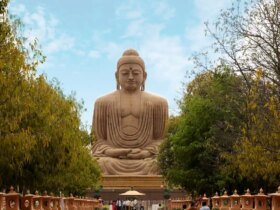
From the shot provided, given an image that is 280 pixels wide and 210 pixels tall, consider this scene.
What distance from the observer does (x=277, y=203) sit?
1333 cm

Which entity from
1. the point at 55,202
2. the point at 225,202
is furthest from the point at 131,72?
the point at 55,202

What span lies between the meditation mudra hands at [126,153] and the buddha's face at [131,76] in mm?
4317

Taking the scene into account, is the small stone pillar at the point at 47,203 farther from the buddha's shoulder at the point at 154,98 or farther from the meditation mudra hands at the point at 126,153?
the buddha's shoulder at the point at 154,98

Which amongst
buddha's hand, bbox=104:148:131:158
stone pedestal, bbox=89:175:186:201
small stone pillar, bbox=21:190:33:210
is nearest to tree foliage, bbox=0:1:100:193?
small stone pillar, bbox=21:190:33:210

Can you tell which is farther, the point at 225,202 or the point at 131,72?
the point at 131,72

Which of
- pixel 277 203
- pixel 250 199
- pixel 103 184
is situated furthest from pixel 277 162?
pixel 103 184

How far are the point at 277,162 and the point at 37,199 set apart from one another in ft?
20.4

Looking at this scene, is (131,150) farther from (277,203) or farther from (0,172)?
(277,203)

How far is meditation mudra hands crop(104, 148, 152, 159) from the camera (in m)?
41.0

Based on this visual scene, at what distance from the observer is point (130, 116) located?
42625mm

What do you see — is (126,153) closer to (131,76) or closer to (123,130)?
(123,130)

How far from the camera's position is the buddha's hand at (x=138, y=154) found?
135 feet

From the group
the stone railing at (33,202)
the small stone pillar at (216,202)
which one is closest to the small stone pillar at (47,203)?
the stone railing at (33,202)

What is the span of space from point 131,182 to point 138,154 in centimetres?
246
